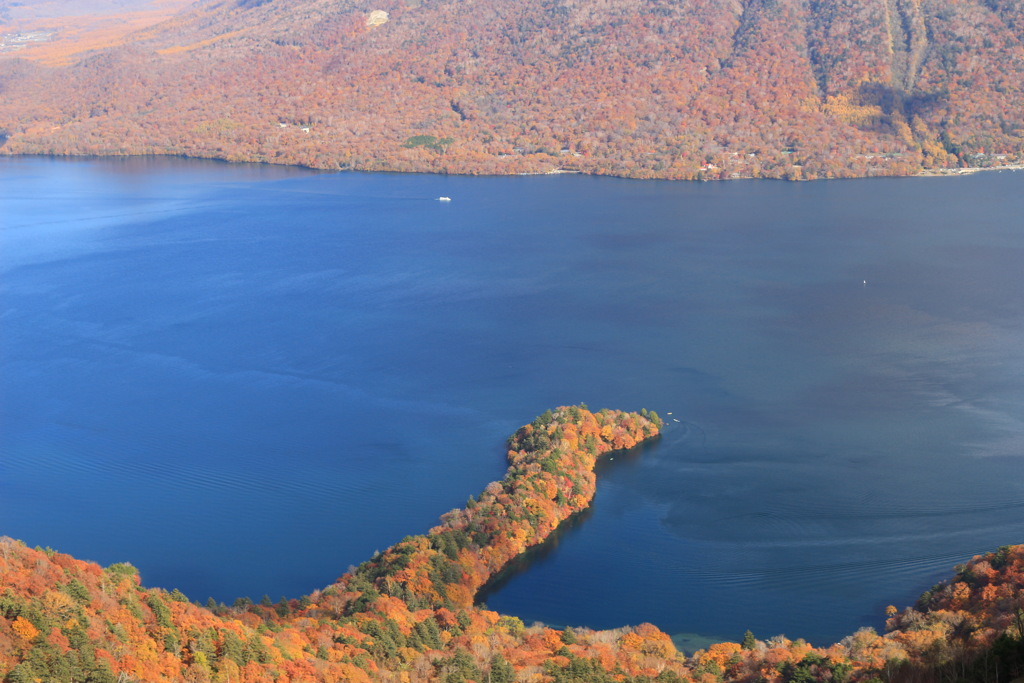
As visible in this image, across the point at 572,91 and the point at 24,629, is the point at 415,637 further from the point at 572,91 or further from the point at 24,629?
the point at 572,91

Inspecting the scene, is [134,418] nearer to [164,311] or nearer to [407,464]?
[407,464]

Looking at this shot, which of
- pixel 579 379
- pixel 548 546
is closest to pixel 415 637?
pixel 548 546

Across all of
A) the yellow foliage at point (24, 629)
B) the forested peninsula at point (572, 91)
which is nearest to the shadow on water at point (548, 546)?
the yellow foliage at point (24, 629)

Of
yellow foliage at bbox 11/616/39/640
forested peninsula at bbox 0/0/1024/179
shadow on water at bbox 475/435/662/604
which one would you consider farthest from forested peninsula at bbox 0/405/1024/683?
forested peninsula at bbox 0/0/1024/179

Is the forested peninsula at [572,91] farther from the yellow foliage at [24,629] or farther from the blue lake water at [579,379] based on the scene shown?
the yellow foliage at [24,629]

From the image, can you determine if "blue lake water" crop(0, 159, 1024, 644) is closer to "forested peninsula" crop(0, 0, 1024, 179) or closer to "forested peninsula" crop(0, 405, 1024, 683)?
"forested peninsula" crop(0, 405, 1024, 683)

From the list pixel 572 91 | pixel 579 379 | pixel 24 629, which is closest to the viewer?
pixel 24 629
